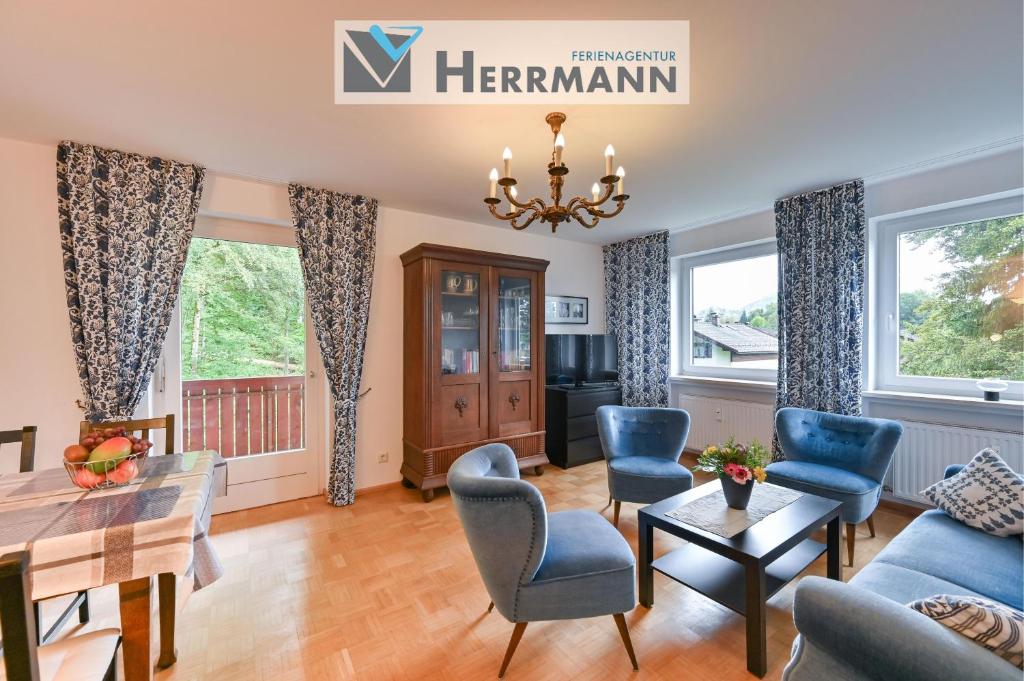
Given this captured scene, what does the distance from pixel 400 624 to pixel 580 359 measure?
3001 millimetres

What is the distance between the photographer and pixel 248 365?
9.97ft

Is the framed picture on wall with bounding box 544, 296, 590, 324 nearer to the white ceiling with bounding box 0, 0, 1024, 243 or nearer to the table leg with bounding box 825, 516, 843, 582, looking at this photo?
the white ceiling with bounding box 0, 0, 1024, 243

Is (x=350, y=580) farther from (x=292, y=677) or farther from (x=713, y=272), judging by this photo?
(x=713, y=272)

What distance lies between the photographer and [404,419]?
3.51 metres

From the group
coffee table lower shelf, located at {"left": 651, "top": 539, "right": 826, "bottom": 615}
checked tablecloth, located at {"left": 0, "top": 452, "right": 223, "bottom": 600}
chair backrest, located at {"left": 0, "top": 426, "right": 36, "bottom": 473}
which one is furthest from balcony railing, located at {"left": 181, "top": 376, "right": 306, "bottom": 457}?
coffee table lower shelf, located at {"left": 651, "top": 539, "right": 826, "bottom": 615}

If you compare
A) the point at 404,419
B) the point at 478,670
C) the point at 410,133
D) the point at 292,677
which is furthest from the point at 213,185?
the point at 478,670

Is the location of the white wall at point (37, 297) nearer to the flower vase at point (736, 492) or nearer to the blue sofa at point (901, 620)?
the flower vase at point (736, 492)

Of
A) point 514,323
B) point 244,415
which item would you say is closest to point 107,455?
point 244,415

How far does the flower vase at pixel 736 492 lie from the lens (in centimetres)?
193

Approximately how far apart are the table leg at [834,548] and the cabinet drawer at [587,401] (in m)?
2.21

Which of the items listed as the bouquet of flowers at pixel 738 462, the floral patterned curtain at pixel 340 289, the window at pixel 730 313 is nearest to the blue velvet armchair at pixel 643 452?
the bouquet of flowers at pixel 738 462

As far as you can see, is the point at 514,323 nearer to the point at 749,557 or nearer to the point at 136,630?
the point at 749,557

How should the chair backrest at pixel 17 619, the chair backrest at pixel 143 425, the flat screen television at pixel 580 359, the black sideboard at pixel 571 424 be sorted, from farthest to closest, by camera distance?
1. the flat screen television at pixel 580 359
2. the black sideboard at pixel 571 424
3. the chair backrest at pixel 143 425
4. the chair backrest at pixel 17 619

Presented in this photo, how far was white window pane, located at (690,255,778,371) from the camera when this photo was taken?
3699mm
